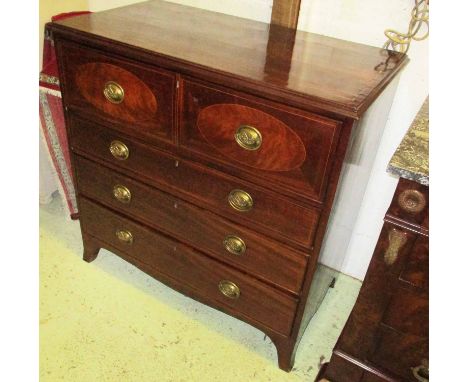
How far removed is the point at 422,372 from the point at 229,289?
65cm

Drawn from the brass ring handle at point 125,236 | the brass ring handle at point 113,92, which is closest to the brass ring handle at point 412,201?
the brass ring handle at point 113,92

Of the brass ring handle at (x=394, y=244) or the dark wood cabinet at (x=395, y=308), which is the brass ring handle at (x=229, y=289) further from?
the brass ring handle at (x=394, y=244)

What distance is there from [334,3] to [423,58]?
1.18 ft

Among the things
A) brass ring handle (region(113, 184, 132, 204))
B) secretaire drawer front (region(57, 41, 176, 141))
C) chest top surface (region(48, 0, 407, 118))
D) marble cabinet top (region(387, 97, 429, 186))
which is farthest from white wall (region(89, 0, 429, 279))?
brass ring handle (region(113, 184, 132, 204))

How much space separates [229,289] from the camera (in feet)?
4.80

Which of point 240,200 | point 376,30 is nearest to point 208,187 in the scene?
point 240,200

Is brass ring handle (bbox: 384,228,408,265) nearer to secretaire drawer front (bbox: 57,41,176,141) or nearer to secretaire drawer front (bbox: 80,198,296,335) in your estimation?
secretaire drawer front (bbox: 80,198,296,335)

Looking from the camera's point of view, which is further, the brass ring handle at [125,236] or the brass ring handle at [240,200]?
the brass ring handle at [125,236]

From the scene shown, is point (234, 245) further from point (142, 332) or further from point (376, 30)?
point (376, 30)

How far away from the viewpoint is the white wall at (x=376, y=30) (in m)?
1.36

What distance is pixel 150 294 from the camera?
1818 millimetres

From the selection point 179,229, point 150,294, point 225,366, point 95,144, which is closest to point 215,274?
point 179,229

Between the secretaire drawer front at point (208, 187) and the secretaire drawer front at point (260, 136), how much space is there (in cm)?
7
